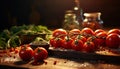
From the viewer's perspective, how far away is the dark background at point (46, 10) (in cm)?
518

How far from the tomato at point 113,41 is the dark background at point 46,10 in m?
3.01

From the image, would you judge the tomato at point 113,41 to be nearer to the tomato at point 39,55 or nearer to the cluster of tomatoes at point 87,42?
the cluster of tomatoes at point 87,42

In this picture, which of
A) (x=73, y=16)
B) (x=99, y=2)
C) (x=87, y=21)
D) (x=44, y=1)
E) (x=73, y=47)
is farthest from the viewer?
(x=44, y=1)

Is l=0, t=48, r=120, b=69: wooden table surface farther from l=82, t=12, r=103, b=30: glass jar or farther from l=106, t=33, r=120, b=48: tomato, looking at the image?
l=82, t=12, r=103, b=30: glass jar

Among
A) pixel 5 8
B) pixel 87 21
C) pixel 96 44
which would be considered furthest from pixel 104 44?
pixel 5 8

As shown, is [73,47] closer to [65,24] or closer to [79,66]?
[79,66]

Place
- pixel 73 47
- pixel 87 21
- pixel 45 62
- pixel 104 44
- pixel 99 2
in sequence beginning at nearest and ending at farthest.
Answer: pixel 45 62 < pixel 73 47 < pixel 104 44 < pixel 87 21 < pixel 99 2

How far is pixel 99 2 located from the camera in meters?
5.21

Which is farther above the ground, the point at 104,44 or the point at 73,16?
the point at 73,16

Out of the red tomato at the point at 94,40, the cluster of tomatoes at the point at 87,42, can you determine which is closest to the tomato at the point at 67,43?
the cluster of tomatoes at the point at 87,42

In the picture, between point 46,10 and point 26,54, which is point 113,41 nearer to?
point 26,54

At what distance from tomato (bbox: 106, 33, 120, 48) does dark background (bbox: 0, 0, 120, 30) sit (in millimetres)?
3012

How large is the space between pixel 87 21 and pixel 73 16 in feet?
1.18

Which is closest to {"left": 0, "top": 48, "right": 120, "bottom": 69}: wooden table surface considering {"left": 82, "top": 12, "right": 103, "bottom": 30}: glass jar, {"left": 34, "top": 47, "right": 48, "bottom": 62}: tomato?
{"left": 34, "top": 47, "right": 48, "bottom": 62}: tomato
